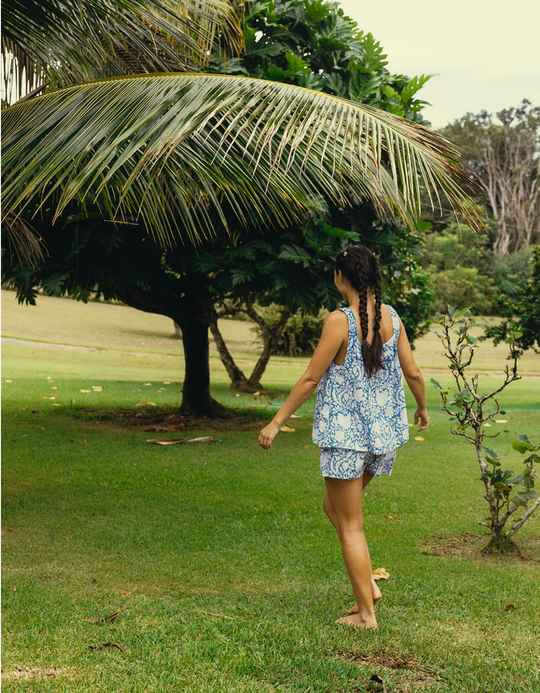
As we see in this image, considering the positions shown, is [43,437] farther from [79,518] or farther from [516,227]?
[516,227]

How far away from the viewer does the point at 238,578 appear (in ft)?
13.7

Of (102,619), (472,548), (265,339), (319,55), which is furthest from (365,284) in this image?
(265,339)

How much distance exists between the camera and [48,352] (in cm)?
2428

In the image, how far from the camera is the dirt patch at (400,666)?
2.84 m

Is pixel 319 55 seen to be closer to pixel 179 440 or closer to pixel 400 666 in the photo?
pixel 179 440

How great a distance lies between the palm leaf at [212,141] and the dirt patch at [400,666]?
235cm

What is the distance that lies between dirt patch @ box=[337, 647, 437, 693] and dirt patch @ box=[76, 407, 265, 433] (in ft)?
23.7

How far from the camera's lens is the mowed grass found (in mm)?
2955

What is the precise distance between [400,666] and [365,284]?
181cm

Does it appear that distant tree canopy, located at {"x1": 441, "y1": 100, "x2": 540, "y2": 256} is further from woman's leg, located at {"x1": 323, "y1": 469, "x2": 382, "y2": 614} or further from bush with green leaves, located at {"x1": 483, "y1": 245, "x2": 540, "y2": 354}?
woman's leg, located at {"x1": 323, "y1": 469, "x2": 382, "y2": 614}

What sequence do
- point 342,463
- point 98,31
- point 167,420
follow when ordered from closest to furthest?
point 342,463, point 98,31, point 167,420

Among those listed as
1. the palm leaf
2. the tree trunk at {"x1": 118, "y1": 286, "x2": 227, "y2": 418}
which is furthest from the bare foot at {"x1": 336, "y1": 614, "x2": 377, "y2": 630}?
the tree trunk at {"x1": 118, "y1": 286, "x2": 227, "y2": 418}

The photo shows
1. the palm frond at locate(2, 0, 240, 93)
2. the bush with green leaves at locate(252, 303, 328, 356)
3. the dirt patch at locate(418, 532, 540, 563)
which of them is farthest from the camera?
the bush with green leaves at locate(252, 303, 328, 356)

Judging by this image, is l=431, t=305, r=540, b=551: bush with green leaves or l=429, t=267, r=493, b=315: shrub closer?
l=431, t=305, r=540, b=551: bush with green leaves
